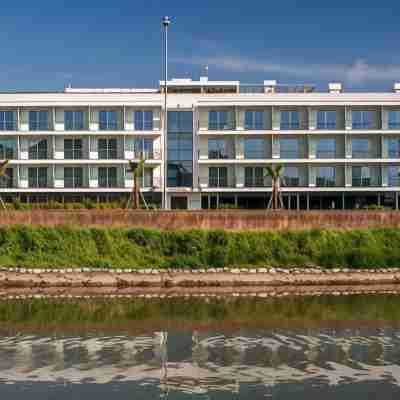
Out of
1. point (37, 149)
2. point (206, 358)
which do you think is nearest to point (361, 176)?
point (37, 149)

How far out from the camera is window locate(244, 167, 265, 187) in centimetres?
6431

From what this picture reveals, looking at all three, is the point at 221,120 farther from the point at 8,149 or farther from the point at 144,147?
the point at 8,149

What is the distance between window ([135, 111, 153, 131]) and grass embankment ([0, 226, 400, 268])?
81.7ft

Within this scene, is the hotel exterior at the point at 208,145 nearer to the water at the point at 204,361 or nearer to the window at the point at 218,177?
the window at the point at 218,177

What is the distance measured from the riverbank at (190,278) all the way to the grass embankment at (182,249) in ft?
2.95

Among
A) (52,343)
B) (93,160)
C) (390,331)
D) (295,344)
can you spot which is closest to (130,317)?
(52,343)

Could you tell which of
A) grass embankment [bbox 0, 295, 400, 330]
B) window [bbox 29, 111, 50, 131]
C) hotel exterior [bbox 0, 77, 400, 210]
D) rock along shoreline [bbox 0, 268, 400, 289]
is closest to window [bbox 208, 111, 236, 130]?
hotel exterior [bbox 0, 77, 400, 210]

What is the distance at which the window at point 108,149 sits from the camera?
6425cm

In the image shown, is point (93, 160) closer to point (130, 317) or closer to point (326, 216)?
point (326, 216)

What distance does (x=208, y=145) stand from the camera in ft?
214

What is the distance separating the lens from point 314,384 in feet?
55.8

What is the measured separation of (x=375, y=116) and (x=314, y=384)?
51.6 meters

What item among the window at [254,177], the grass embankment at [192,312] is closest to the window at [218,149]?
the window at [254,177]

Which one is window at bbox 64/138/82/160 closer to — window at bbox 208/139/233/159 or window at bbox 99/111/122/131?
window at bbox 99/111/122/131
